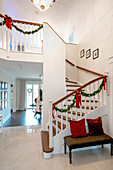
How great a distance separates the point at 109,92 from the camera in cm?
264

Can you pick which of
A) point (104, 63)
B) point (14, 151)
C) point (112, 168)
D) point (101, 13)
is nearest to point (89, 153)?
point (112, 168)

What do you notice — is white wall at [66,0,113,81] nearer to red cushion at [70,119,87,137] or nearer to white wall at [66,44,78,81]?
white wall at [66,44,78,81]

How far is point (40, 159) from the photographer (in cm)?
214

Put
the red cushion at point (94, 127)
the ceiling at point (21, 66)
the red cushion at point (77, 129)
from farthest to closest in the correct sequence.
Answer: the ceiling at point (21, 66), the red cushion at point (94, 127), the red cushion at point (77, 129)

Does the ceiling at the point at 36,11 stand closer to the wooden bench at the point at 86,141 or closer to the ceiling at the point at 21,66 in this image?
the ceiling at the point at 21,66

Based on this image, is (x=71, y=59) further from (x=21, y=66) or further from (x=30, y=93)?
(x=30, y=93)

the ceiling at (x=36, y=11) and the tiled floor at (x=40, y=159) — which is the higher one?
the ceiling at (x=36, y=11)

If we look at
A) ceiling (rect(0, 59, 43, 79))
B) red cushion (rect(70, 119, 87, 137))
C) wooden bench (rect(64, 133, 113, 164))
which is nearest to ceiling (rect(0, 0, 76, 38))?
ceiling (rect(0, 59, 43, 79))

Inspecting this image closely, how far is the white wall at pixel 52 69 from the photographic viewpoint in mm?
3445

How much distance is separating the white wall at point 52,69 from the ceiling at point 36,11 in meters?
2.56

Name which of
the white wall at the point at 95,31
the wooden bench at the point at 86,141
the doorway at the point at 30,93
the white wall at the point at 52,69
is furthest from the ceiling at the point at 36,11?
the wooden bench at the point at 86,141

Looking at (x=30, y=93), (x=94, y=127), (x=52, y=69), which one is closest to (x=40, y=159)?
(x=94, y=127)

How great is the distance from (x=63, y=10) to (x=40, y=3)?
3.00m

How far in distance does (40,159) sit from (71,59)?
418cm
